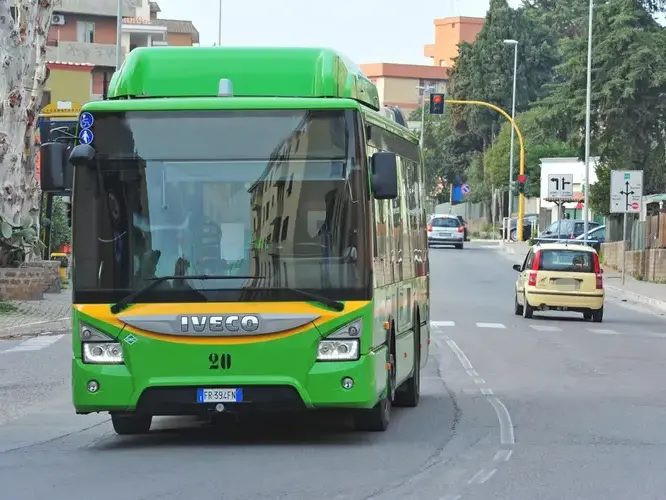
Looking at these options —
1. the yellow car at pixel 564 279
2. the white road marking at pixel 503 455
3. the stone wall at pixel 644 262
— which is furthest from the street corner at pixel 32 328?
the stone wall at pixel 644 262

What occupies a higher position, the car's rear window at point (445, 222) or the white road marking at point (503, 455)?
the white road marking at point (503, 455)

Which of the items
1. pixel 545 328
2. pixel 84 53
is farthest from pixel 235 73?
pixel 84 53

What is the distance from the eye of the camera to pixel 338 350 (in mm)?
11336

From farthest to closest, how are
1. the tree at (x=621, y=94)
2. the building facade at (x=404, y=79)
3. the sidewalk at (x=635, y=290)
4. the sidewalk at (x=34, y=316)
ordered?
the building facade at (x=404, y=79), the tree at (x=621, y=94), the sidewalk at (x=635, y=290), the sidewalk at (x=34, y=316)

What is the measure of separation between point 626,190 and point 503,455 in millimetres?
37083

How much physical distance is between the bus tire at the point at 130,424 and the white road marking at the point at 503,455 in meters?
2.98

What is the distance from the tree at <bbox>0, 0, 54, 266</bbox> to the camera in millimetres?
31516

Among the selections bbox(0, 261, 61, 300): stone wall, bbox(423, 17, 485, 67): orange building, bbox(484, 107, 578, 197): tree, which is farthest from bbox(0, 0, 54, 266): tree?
bbox(423, 17, 485, 67): orange building

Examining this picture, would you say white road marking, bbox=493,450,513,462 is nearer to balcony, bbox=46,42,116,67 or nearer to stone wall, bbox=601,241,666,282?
stone wall, bbox=601,241,666,282

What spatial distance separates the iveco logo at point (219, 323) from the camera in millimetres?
11242

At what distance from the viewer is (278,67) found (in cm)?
1193

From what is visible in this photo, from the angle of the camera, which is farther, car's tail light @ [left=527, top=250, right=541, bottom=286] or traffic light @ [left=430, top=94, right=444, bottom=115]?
traffic light @ [left=430, top=94, right=444, bottom=115]

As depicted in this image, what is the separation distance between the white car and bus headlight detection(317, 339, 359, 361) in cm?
5956

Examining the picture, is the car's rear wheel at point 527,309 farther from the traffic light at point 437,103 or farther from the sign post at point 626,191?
the traffic light at point 437,103
